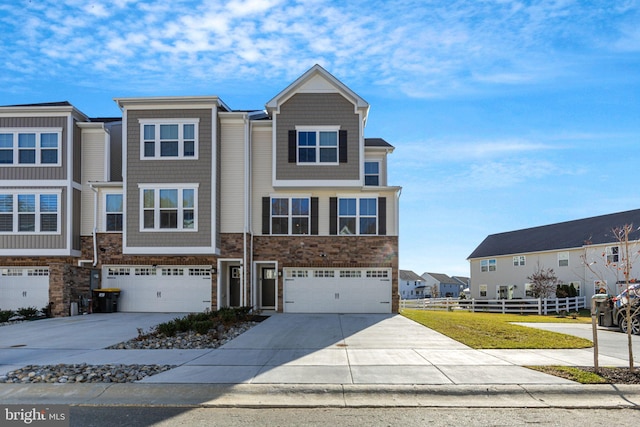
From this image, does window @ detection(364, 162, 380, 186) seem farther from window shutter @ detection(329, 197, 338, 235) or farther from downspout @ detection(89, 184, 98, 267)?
downspout @ detection(89, 184, 98, 267)

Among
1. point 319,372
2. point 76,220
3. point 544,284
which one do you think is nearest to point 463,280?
point 544,284

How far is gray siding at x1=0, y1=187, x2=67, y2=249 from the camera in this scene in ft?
74.5

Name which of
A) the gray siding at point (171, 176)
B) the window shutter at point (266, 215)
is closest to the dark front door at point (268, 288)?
the window shutter at point (266, 215)

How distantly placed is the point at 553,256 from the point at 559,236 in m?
2.38

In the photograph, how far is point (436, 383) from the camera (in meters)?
8.68

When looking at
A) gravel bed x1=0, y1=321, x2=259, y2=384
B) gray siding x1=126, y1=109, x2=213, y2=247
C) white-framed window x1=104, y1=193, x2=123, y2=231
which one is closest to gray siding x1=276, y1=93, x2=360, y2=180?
gray siding x1=126, y1=109, x2=213, y2=247

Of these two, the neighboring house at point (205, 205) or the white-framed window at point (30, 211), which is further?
the white-framed window at point (30, 211)

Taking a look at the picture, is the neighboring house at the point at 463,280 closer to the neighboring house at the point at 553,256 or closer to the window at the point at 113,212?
the neighboring house at the point at 553,256

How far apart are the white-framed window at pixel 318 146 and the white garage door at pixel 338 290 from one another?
4.85 m

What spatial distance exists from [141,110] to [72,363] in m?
14.3

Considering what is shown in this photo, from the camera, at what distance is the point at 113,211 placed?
23719 mm

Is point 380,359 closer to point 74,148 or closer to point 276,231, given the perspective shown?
point 276,231

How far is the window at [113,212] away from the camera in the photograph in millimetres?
23656

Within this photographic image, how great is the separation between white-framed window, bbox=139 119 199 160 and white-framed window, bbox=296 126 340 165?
444 cm
